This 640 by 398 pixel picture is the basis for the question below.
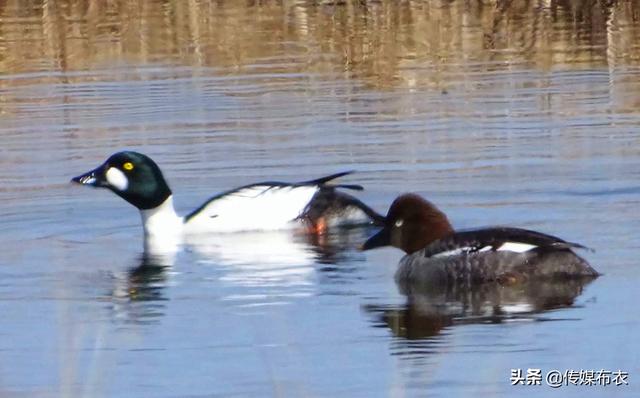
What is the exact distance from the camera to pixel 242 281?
431 inches

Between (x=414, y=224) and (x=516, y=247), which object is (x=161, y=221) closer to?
(x=414, y=224)

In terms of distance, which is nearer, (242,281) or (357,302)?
(357,302)

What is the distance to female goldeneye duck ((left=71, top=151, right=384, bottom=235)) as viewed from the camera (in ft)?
42.6

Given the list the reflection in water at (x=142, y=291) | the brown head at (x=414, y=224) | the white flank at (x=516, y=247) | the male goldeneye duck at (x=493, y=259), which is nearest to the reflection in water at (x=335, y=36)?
the reflection in water at (x=142, y=291)

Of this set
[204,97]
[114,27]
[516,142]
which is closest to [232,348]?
[516,142]

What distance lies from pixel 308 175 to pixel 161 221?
68.0 inches

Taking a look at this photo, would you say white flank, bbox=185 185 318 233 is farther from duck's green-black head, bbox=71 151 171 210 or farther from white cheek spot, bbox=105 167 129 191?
white cheek spot, bbox=105 167 129 191

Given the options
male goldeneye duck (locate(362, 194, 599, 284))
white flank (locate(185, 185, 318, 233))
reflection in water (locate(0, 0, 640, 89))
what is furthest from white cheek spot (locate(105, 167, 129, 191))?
reflection in water (locate(0, 0, 640, 89))

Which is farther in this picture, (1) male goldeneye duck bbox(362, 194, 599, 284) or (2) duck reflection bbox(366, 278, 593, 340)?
(1) male goldeneye duck bbox(362, 194, 599, 284)

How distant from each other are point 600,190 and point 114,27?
11.6 m

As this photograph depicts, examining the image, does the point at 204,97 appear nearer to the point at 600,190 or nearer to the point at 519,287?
the point at 600,190

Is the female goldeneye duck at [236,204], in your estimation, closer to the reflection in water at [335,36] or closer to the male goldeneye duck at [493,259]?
the male goldeneye duck at [493,259]

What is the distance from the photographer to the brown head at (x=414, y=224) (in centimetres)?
1108

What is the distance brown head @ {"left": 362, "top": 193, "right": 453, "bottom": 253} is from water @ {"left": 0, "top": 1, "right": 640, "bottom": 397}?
0.27 meters
